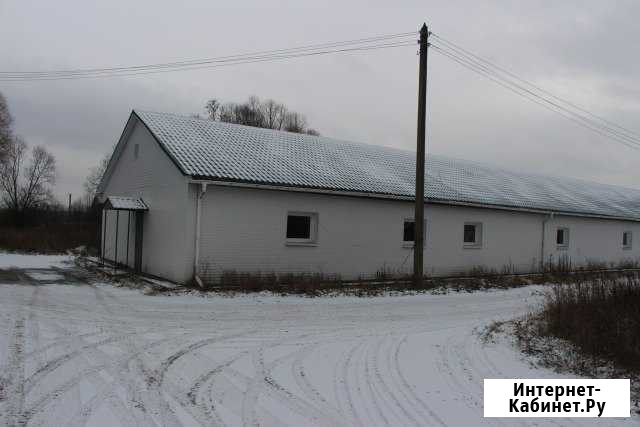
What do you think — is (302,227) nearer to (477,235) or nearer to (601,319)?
(477,235)

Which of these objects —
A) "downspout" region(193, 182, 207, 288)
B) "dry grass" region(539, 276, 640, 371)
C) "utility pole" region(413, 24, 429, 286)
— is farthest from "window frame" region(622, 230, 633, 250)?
"downspout" region(193, 182, 207, 288)

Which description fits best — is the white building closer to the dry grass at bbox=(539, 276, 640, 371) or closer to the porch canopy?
the porch canopy

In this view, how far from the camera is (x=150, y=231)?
655 inches

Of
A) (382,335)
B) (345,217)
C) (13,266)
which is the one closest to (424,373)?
(382,335)

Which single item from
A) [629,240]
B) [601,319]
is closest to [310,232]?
[601,319]

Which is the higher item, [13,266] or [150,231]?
[150,231]

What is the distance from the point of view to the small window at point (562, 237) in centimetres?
2434

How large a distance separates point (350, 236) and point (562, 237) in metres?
13.0

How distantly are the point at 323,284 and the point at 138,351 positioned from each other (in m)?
8.29

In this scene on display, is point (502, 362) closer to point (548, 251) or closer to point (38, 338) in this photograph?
point (38, 338)

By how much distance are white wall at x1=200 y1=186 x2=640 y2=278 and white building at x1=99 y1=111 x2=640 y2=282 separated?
0.12ft

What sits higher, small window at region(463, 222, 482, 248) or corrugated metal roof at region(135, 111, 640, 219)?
corrugated metal roof at region(135, 111, 640, 219)

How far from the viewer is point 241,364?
665 centimetres

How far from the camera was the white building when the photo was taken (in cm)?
1454
